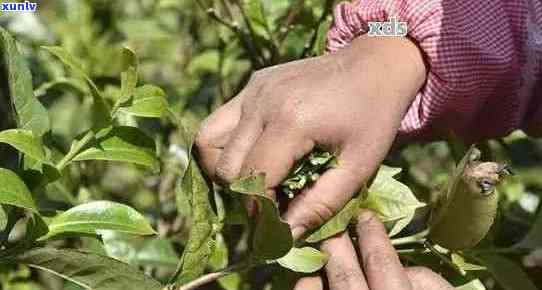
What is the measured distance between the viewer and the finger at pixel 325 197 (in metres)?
1.06

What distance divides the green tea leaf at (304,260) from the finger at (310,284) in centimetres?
2

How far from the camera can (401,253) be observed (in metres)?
1.16

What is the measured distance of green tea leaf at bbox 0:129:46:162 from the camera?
3.26 ft

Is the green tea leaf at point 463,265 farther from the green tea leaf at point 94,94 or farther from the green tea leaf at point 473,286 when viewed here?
the green tea leaf at point 94,94

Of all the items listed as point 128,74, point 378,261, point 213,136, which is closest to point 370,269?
point 378,261

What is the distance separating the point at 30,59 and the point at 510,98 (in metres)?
0.74

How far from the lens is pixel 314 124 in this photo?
106 centimetres

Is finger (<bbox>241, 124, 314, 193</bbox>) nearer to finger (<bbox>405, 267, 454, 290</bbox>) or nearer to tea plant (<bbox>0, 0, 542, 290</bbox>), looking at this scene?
tea plant (<bbox>0, 0, 542, 290</bbox>)

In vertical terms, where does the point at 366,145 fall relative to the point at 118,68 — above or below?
above

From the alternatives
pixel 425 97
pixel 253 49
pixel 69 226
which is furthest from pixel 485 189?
pixel 253 49

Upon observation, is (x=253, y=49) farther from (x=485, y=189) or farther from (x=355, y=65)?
(x=485, y=189)

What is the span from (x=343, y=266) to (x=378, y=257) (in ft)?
0.12

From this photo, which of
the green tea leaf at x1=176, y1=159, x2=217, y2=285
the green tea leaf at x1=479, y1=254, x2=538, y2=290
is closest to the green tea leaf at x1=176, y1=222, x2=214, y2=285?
the green tea leaf at x1=176, y1=159, x2=217, y2=285

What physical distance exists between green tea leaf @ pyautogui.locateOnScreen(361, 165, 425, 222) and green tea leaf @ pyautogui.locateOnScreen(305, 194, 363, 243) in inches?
1.9
